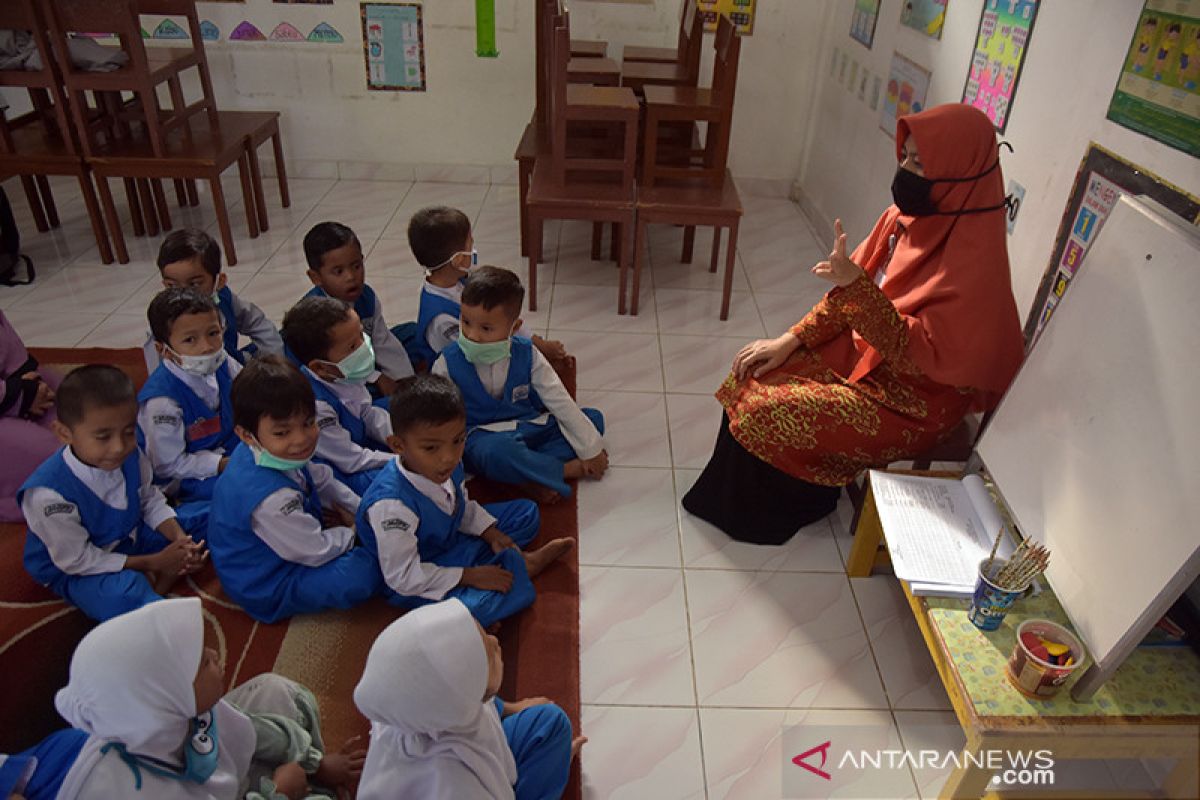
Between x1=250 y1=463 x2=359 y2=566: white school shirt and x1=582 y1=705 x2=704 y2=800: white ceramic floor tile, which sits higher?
x1=250 y1=463 x2=359 y2=566: white school shirt

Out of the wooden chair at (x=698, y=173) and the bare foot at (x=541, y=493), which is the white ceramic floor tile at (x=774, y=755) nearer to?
the bare foot at (x=541, y=493)

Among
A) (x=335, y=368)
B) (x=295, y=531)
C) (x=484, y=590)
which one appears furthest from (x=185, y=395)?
(x=484, y=590)

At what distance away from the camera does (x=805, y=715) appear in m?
1.89

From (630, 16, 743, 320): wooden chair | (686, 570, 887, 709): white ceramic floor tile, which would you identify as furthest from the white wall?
(686, 570, 887, 709): white ceramic floor tile

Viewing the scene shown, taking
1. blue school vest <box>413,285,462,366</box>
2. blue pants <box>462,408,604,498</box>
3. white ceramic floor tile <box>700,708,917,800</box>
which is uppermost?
blue school vest <box>413,285,462,366</box>

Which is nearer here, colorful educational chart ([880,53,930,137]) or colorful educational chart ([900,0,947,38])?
colorful educational chart ([900,0,947,38])

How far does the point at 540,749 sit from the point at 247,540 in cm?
86

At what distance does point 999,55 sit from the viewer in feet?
8.53

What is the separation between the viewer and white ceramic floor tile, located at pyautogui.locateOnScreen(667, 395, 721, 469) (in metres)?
2.74

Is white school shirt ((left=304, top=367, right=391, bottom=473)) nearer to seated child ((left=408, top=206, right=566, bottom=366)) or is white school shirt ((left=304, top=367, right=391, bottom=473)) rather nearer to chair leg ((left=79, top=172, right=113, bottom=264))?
seated child ((left=408, top=206, right=566, bottom=366))

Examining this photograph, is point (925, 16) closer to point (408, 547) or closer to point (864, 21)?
point (864, 21)

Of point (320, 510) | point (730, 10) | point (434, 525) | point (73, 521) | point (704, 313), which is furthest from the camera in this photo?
point (730, 10)

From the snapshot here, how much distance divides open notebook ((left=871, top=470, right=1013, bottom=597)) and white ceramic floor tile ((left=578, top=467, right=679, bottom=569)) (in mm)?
637

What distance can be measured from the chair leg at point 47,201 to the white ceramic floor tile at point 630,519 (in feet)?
11.3
